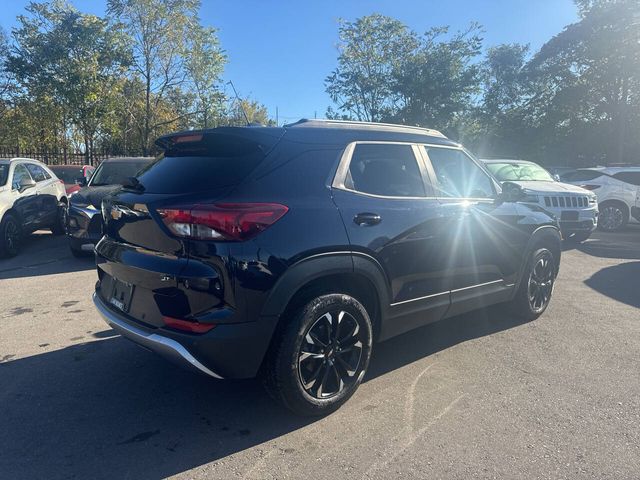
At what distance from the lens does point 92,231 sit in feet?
24.9

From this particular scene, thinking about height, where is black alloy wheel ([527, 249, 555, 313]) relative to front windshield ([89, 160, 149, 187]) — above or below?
below

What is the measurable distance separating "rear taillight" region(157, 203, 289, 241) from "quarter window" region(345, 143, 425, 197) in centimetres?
78

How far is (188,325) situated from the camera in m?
2.79

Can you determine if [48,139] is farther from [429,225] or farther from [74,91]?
[429,225]

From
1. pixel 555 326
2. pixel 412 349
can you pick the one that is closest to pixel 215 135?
pixel 412 349

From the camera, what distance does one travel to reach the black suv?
2.77 meters

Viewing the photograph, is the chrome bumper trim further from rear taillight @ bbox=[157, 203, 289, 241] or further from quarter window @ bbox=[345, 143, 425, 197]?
quarter window @ bbox=[345, 143, 425, 197]

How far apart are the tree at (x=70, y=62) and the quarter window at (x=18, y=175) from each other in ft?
28.3

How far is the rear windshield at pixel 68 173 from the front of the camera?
47.5ft

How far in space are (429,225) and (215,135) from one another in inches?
67.4

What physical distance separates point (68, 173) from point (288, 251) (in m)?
14.1

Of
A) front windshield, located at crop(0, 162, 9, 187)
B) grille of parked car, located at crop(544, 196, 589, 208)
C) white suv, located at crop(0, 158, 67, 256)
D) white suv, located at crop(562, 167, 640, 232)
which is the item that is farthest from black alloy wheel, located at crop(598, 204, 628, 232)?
front windshield, located at crop(0, 162, 9, 187)

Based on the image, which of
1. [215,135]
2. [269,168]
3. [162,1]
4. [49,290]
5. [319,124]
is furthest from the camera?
[162,1]

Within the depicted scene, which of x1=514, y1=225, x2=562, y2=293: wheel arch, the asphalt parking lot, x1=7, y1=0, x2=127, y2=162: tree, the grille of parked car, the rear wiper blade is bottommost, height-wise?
the asphalt parking lot
